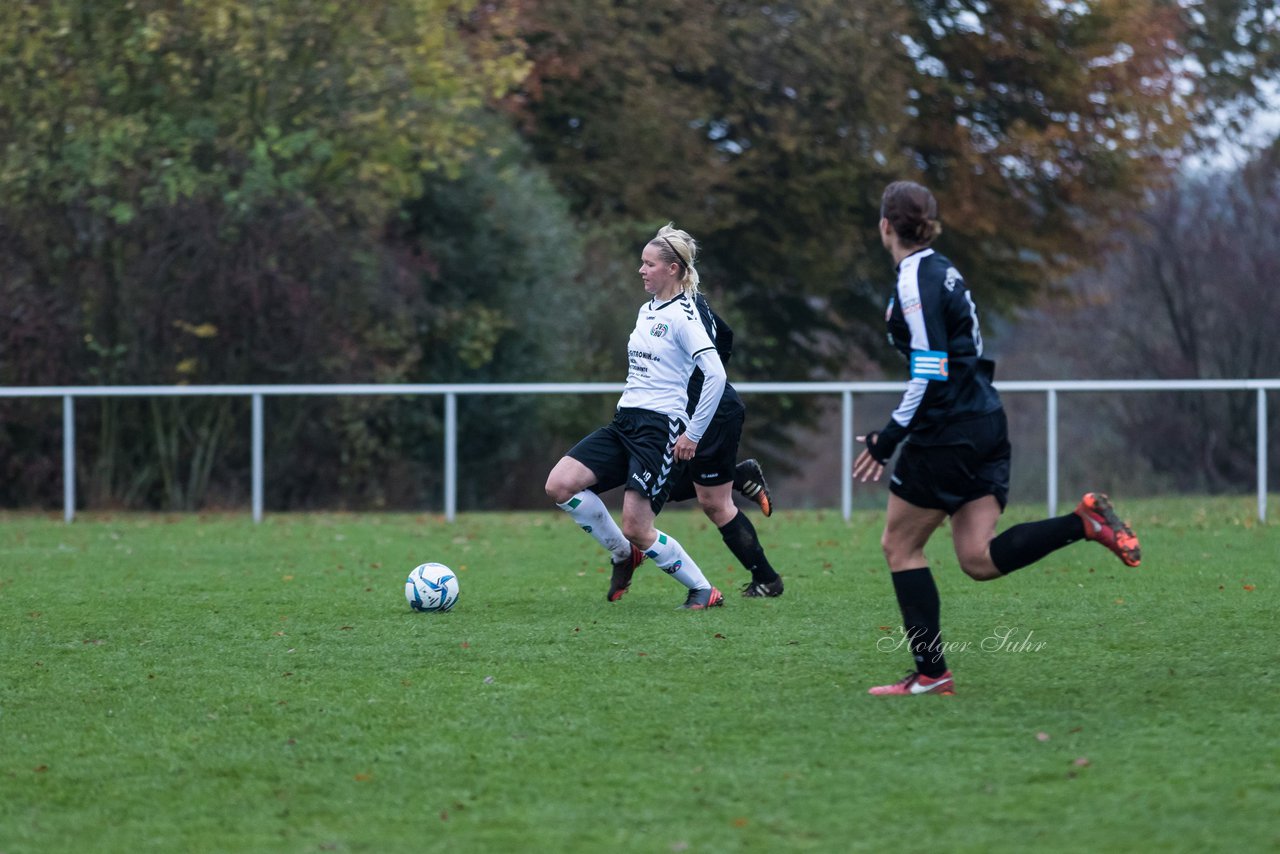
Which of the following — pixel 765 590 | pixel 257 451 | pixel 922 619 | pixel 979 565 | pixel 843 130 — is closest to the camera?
pixel 922 619

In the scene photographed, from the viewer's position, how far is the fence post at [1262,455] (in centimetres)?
1380

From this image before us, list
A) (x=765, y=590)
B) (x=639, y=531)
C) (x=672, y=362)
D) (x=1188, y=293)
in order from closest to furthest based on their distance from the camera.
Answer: (x=639, y=531)
(x=672, y=362)
(x=765, y=590)
(x=1188, y=293)

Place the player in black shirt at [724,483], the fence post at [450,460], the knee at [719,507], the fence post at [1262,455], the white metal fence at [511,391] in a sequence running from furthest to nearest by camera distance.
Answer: the fence post at [450,460], the white metal fence at [511,391], the fence post at [1262,455], the knee at [719,507], the player in black shirt at [724,483]

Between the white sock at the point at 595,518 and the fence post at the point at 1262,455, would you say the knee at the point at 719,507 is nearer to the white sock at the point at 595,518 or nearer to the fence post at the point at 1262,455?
the white sock at the point at 595,518

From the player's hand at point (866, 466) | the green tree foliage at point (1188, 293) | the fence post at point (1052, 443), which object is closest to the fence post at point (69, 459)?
the fence post at point (1052, 443)

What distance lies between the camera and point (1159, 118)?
84.4 ft

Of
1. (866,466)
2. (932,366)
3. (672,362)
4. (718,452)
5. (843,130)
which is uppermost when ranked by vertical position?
(843,130)

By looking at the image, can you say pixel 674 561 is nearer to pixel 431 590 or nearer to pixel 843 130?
Result: pixel 431 590

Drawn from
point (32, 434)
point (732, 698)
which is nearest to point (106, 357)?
point (32, 434)

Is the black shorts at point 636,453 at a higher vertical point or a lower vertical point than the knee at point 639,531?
higher

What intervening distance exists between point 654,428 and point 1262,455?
8081mm

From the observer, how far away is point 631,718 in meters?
5.55

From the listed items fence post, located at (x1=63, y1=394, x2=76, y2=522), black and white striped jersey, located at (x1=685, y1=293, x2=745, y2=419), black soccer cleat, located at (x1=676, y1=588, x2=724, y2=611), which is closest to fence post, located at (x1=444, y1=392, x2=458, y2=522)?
fence post, located at (x1=63, y1=394, x2=76, y2=522)

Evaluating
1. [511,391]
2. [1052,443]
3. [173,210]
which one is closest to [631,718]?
[511,391]
